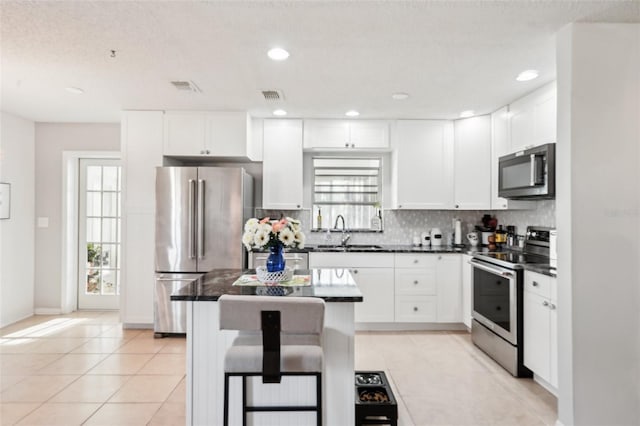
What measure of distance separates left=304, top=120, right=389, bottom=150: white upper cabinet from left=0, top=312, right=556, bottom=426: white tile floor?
216 cm

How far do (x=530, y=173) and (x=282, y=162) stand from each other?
256 centimetres

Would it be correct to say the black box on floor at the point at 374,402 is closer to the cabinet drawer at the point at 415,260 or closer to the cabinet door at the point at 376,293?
the cabinet door at the point at 376,293

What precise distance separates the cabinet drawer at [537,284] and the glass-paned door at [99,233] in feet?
15.4

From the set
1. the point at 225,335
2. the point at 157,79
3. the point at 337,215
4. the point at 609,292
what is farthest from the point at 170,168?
the point at 609,292

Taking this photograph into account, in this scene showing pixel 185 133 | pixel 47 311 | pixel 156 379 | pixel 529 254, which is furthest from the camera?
pixel 47 311

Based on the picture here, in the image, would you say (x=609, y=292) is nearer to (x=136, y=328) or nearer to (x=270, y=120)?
(x=270, y=120)

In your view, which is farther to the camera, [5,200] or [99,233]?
[99,233]

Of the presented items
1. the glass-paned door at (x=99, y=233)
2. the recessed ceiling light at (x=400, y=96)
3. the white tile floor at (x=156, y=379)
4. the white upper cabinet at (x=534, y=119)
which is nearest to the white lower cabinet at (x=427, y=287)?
the white tile floor at (x=156, y=379)

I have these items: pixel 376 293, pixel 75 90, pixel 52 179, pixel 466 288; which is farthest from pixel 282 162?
pixel 52 179

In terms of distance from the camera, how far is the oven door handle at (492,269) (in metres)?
3.14

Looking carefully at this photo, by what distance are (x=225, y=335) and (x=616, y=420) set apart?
223 centimetres

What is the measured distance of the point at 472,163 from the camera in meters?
4.43

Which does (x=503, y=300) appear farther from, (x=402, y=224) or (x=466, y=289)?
(x=402, y=224)

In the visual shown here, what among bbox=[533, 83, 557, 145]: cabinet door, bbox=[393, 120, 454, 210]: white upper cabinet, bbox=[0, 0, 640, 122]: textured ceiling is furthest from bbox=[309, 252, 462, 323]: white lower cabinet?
bbox=[0, 0, 640, 122]: textured ceiling
